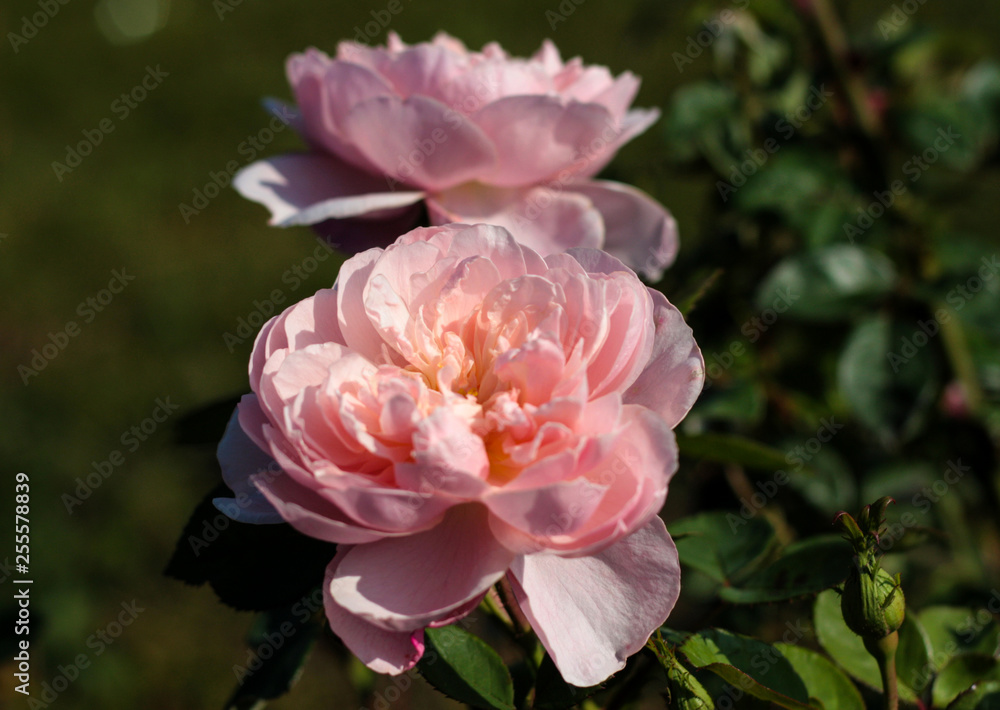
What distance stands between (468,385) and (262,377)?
0.46 ft

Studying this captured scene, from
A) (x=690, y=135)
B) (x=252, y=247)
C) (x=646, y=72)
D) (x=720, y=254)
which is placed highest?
(x=690, y=135)

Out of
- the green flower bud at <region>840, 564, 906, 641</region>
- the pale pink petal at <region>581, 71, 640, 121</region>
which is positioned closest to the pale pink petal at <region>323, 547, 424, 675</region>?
the green flower bud at <region>840, 564, 906, 641</region>

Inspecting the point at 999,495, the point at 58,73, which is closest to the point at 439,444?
the point at 999,495

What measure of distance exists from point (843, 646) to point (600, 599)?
25cm

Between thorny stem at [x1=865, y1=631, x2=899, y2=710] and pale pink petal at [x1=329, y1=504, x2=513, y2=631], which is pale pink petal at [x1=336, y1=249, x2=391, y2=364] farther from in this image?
thorny stem at [x1=865, y1=631, x2=899, y2=710]

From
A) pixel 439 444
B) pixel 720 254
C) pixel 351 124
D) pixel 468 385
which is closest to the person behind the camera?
pixel 439 444

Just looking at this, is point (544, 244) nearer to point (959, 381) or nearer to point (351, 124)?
point (351, 124)

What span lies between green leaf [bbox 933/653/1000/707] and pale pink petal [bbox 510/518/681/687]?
27cm

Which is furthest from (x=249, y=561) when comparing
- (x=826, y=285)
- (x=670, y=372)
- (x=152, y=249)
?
(x=152, y=249)

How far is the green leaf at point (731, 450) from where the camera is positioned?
0.71 m

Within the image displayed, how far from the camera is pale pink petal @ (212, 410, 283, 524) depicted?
52cm

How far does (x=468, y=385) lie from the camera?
0.59 meters

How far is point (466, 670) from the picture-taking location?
572 mm

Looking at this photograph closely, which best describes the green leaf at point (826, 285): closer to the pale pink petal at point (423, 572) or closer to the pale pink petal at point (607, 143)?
the pale pink petal at point (607, 143)
